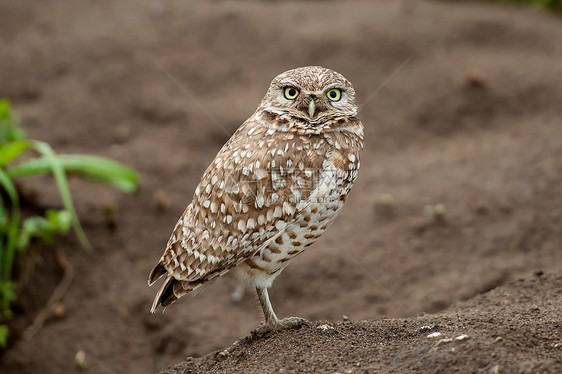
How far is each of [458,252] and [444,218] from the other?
0.51m

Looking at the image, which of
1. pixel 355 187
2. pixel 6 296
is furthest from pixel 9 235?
pixel 355 187

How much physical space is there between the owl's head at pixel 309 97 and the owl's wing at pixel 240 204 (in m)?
0.14

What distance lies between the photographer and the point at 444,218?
665cm

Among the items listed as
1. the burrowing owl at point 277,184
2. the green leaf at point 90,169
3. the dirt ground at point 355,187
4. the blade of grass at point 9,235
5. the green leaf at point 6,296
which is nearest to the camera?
the burrowing owl at point 277,184

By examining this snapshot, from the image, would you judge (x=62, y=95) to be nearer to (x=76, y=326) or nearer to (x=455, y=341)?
(x=76, y=326)

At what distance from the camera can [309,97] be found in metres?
3.77

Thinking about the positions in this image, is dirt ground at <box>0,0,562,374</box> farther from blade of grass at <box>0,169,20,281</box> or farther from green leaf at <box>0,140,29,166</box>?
green leaf at <box>0,140,29,166</box>

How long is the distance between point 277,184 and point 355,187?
4.11m

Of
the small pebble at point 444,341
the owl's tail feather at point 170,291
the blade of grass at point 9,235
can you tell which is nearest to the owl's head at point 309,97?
the owl's tail feather at point 170,291

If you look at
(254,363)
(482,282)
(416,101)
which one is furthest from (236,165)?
(416,101)

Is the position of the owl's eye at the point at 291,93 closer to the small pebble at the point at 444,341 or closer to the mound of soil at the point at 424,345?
the mound of soil at the point at 424,345

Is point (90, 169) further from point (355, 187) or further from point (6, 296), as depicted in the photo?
point (355, 187)

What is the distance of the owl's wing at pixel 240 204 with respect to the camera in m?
3.76

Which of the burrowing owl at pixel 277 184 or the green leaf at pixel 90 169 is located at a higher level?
the green leaf at pixel 90 169
